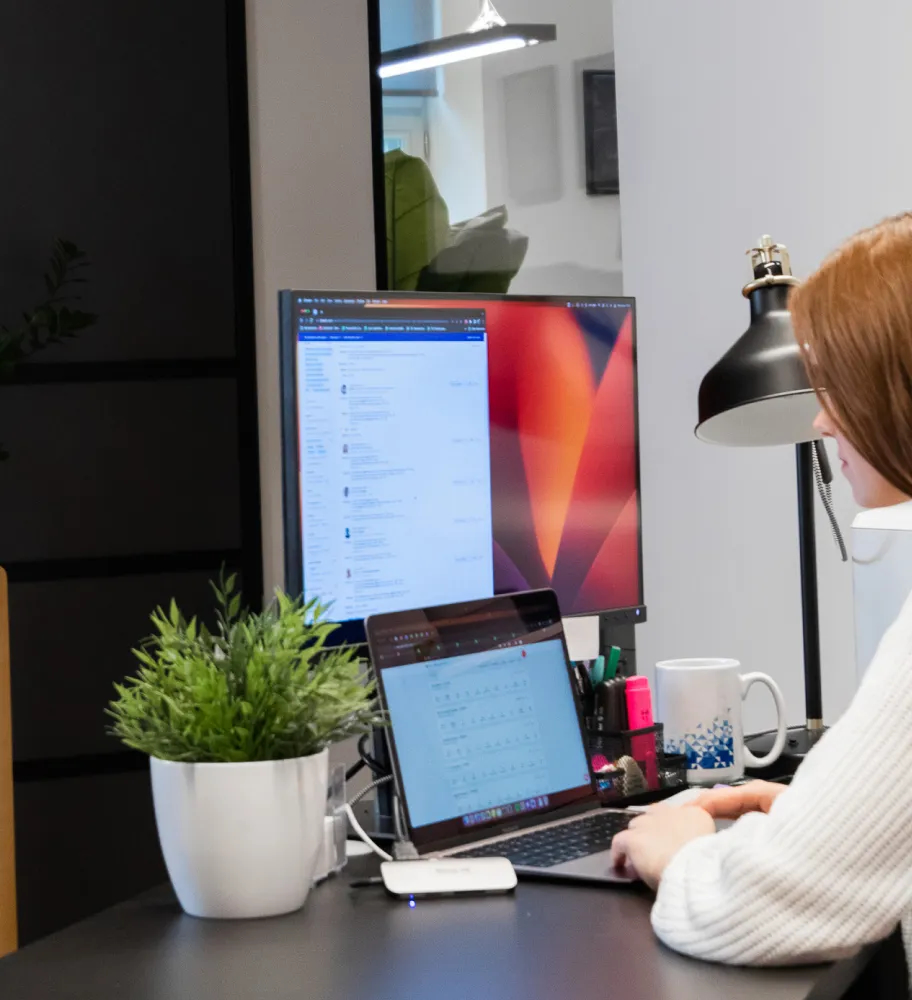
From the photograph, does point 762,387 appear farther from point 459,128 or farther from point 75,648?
point 75,648

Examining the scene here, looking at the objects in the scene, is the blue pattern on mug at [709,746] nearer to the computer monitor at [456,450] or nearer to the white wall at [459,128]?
the computer monitor at [456,450]

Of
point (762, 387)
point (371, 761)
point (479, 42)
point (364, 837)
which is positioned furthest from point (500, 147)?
point (364, 837)

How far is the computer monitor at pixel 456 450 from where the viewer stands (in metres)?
1.37

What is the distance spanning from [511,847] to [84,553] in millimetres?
1444

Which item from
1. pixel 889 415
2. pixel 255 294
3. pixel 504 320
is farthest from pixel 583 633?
pixel 255 294

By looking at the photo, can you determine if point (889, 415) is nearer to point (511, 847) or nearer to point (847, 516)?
point (511, 847)

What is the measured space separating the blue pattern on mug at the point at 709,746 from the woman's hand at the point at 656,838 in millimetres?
309

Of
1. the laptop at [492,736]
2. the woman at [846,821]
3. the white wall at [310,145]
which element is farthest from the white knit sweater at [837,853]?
the white wall at [310,145]

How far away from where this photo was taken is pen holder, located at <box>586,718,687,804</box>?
1.38 metres

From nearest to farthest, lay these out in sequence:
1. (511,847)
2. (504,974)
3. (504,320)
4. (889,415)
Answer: (504,974) < (889,415) < (511,847) < (504,320)

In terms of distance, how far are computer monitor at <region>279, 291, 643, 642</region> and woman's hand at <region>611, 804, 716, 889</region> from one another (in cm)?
39

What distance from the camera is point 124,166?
244 cm

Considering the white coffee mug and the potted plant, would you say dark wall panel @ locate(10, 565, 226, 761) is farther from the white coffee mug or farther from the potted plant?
the potted plant

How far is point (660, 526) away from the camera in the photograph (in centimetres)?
252
